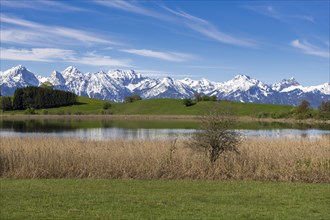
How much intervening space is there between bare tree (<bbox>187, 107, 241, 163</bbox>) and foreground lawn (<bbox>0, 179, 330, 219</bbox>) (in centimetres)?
398

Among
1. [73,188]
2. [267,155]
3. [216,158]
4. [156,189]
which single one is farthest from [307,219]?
[267,155]

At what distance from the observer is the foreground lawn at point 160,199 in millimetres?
11648

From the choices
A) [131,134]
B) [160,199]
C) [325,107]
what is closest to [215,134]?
[160,199]

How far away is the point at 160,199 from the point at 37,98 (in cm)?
18589

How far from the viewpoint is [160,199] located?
13.6 m

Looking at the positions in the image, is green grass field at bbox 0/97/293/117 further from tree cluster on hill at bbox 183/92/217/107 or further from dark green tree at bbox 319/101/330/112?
dark green tree at bbox 319/101/330/112

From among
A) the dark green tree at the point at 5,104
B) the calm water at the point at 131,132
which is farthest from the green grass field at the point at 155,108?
the calm water at the point at 131,132

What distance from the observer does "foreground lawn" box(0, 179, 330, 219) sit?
1165 centimetres

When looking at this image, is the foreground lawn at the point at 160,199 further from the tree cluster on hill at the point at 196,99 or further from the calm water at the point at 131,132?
the tree cluster on hill at the point at 196,99

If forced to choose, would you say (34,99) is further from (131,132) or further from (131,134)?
(131,134)

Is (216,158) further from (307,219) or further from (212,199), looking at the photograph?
(307,219)

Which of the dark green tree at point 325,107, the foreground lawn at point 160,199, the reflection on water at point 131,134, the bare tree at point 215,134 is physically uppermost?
the dark green tree at point 325,107

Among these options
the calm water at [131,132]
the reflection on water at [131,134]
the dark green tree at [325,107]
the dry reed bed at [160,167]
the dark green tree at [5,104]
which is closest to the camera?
the dry reed bed at [160,167]

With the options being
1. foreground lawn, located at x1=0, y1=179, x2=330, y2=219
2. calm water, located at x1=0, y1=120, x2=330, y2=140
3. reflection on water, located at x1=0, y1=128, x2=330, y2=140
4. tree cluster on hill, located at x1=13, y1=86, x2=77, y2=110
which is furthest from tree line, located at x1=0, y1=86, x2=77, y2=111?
foreground lawn, located at x1=0, y1=179, x2=330, y2=219
